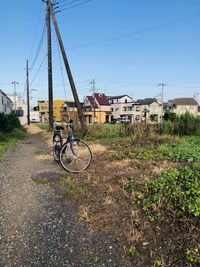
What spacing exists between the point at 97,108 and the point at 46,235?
60604 millimetres

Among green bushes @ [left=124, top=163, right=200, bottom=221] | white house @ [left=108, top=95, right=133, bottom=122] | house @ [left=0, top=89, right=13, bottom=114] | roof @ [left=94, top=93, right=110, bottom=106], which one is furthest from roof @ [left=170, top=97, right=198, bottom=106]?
green bushes @ [left=124, top=163, right=200, bottom=221]

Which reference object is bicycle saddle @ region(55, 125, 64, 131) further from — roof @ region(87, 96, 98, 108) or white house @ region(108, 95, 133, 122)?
white house @ region(108, 95, 133, 122)

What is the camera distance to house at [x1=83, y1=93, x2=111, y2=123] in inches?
2465

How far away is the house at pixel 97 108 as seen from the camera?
205 feet

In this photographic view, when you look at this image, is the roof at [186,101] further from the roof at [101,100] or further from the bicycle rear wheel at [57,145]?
the bicycle rear wheel at [57,145]

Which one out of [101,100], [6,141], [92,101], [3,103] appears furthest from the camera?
[101,100]

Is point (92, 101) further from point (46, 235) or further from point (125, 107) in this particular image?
point (46, 235)

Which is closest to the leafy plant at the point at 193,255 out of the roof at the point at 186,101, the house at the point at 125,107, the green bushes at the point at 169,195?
the green bushes at the point at 169,195

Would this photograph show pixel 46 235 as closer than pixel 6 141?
Yes

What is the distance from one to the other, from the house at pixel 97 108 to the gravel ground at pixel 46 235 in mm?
56966

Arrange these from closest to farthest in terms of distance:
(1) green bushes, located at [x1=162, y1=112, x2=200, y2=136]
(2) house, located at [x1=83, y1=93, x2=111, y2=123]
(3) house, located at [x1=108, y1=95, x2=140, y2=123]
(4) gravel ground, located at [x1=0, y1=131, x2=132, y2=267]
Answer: (4) gravel ground, located at [x1=0, y1=131, x2=132, y2=267] → (1) green bushes, located at [x1=162, y1=112, x2=200, y2=136] → (2) house, located at [x1=83, y1=93, x2=111, y2=123] → (3) house, located at [x1=108, y1=95, x2=140, y2=123]

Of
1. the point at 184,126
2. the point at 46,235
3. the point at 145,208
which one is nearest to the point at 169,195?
the point at 145,208

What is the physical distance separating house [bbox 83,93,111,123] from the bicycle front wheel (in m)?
54.6

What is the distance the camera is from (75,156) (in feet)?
21.4
